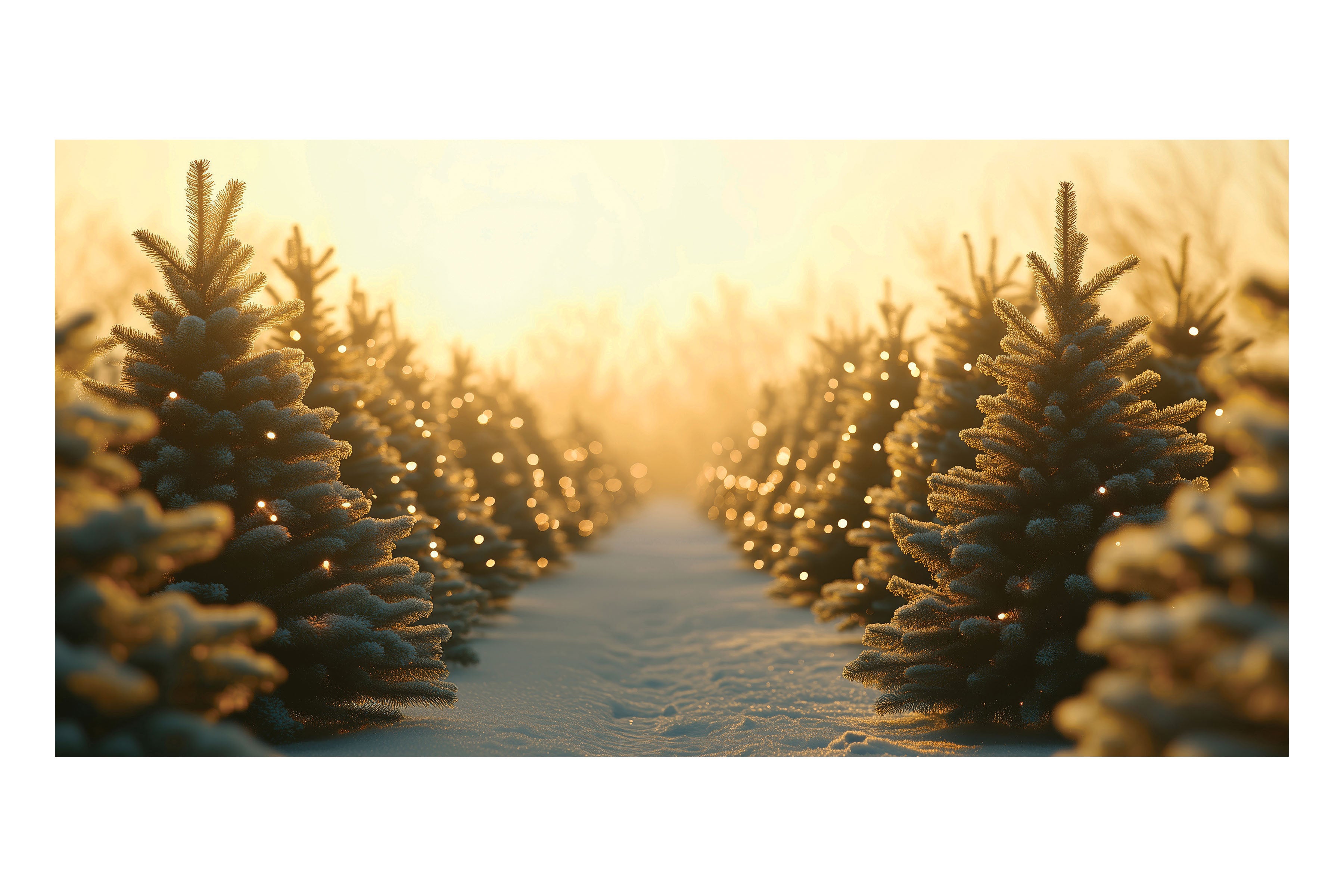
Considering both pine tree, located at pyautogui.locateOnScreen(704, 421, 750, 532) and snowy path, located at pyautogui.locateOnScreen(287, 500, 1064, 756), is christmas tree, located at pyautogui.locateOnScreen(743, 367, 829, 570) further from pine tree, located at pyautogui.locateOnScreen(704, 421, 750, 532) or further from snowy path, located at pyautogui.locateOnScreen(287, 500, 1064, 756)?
pine tree, located at pyautogui.locateOnScreen(704, 421, 750, 532)

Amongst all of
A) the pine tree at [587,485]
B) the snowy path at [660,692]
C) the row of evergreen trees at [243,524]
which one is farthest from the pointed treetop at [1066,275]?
the pine tree at [587,485]

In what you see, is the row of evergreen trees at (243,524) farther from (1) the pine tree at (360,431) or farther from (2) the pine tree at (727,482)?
(2) the pine tree at (727,482)

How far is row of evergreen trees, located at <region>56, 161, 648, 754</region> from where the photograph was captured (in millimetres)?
2742

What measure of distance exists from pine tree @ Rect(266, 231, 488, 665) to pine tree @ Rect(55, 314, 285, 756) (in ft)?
10.2

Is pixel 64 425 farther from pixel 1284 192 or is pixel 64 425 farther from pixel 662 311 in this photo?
pixel 662 311

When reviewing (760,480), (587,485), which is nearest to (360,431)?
(760,480)

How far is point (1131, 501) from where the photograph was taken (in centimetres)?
516

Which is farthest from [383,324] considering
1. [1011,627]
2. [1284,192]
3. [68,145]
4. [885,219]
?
[1284,192]

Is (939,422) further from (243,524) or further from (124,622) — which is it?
(124,622)

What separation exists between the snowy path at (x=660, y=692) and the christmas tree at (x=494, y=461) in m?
1.64

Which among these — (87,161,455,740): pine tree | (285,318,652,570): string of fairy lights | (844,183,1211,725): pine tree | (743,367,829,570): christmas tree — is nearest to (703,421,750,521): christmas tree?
(743,367,829,570): christmas tree

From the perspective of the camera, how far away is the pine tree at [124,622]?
8.65 ft

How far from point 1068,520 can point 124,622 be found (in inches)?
195

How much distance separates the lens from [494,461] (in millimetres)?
13242
